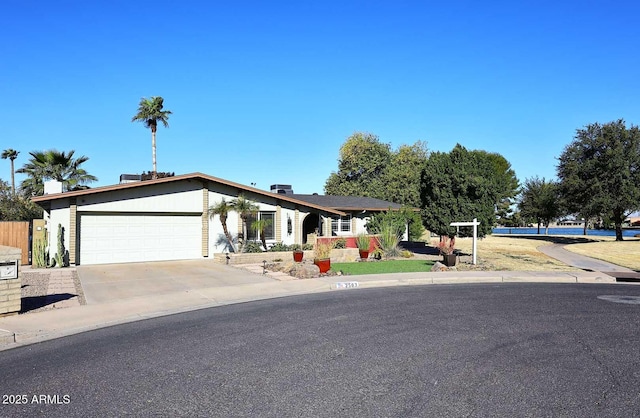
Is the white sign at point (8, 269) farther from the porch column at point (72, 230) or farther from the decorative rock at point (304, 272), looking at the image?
the porch column at point (72, 230)

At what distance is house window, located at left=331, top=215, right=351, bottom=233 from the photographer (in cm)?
3043

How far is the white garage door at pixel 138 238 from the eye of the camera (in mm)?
19219

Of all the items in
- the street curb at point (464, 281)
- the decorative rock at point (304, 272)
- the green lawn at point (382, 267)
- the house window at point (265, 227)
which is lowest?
the street curb at point (464, 281)

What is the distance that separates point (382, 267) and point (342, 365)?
40.3 ft

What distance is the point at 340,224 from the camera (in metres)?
30.8

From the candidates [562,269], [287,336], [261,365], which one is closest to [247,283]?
[287,336]

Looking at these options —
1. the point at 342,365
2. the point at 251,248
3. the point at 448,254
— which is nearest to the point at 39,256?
the point at 251,248

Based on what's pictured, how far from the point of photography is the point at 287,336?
24.5 ft

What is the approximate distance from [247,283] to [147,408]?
29.8 feet

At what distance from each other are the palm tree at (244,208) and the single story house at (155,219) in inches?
15.9

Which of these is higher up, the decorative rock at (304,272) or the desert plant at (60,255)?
the desert plant at (60,255)

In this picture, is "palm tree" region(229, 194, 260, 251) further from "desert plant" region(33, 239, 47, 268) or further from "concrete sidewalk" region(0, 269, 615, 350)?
"desert plant" region(33, 239, 47, 268)

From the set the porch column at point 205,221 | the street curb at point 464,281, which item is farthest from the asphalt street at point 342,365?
the porch column at point 205,221

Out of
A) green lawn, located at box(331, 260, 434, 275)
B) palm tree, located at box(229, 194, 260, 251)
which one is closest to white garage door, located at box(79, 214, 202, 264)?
palm tree, located at box(229, 194, 260, 251)
